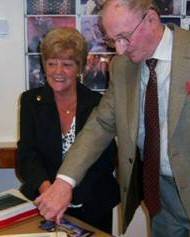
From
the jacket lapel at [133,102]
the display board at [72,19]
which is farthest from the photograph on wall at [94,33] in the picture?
the jacket lapel at [133,102]

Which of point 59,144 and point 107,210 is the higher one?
point 59,144

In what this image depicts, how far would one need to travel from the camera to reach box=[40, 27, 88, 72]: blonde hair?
6.04 feet

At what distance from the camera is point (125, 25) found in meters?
1.45

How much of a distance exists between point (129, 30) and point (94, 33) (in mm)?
966

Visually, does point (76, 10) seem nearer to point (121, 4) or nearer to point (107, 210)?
point (121, 4)

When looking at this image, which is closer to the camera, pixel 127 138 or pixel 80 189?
pixel 127 138

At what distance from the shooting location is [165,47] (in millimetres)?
1521

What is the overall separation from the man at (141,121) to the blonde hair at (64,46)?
0.19 m

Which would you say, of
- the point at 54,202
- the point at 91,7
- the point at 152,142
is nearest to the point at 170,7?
the point at 91,7

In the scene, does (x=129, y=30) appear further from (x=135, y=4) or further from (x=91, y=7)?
(x=91, y=7)

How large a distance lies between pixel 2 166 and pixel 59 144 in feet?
2.17

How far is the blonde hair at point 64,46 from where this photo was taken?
1840 millimetres

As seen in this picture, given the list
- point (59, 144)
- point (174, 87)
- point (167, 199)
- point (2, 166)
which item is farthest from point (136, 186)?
point (2, 166)

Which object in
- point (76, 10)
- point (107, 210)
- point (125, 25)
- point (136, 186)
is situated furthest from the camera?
point (76, 10)
